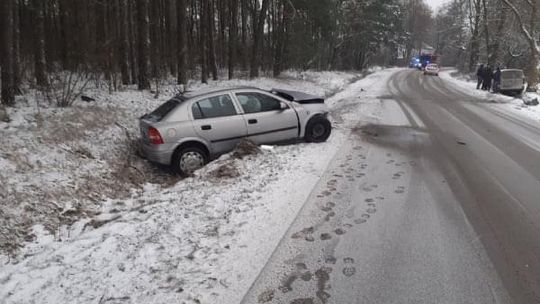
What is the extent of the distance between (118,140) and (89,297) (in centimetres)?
582

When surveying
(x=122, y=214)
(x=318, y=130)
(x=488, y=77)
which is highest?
(x=488, y=77)

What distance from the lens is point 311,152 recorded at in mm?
9328

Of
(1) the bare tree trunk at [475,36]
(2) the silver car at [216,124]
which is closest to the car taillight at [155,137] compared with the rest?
(2) the silver car at [216,124]

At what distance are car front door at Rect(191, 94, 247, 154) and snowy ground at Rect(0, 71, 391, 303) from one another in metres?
0.41

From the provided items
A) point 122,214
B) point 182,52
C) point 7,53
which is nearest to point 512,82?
point 182,52

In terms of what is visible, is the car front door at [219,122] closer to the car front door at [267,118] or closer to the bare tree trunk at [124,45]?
the car front door at [267,118]

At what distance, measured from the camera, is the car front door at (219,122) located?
8.70 m

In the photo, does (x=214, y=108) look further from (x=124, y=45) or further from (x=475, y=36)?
(x=475, y=36)

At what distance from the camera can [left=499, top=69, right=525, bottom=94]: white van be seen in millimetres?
25266

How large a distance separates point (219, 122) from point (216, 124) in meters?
0.08

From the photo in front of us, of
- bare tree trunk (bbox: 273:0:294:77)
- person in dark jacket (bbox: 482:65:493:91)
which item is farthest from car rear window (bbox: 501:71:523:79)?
bare tree trunk (bbox: 273:0:294:77)

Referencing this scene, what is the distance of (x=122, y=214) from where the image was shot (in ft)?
20.5

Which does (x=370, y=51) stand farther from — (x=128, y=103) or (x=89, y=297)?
(x=89, y=297)

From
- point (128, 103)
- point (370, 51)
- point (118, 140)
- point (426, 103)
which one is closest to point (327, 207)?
point (118, 140)
